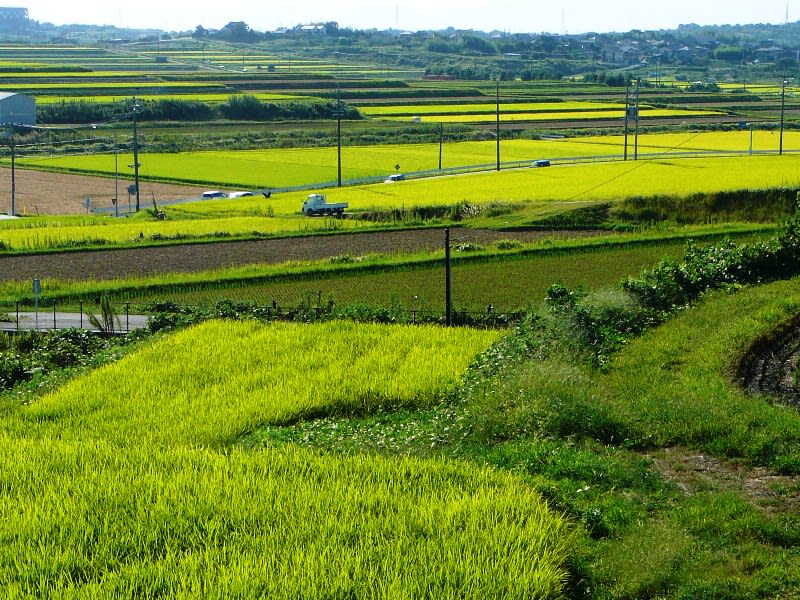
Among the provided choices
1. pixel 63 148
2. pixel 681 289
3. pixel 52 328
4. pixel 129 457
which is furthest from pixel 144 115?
pixel 129 457

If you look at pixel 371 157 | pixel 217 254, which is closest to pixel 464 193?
pixel 217 254

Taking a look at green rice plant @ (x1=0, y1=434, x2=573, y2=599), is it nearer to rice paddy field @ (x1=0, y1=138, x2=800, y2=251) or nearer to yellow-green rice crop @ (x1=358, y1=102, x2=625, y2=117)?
rice paddy field @ (x1=0, y1=138, x2=800, y2=251)

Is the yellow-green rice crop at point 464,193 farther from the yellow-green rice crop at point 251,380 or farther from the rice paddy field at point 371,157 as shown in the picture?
the yellow-green rice crop at point 251,380

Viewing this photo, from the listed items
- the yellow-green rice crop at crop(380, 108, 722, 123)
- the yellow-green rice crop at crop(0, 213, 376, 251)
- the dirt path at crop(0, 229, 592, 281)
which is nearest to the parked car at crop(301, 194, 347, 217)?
the yellow-green rice crop at crop(0, 213, 376, 251)

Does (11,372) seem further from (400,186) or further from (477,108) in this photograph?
(477,108)

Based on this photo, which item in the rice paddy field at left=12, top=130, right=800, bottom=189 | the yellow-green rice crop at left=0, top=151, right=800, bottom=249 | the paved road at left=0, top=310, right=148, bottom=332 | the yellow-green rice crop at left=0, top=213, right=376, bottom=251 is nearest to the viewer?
the paved road at left=0, top=310, right=148, bottom=332

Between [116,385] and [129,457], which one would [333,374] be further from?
[129,457]
